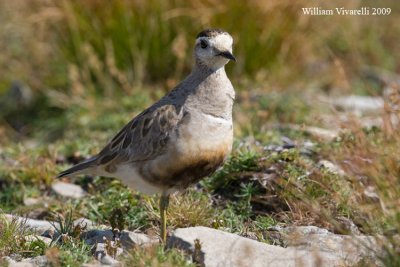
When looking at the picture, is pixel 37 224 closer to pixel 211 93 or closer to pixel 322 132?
pixel 211 93

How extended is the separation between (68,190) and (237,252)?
2531 mm

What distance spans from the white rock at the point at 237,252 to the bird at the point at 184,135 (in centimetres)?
45

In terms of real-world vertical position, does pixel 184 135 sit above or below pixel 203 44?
below

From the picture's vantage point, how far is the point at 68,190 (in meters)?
6.90

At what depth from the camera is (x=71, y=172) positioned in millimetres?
6039

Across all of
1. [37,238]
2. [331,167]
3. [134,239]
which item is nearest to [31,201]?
[37,238]

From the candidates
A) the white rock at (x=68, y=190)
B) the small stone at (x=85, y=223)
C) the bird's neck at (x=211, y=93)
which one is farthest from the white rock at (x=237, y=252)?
the white rock at (x=68, y=190)

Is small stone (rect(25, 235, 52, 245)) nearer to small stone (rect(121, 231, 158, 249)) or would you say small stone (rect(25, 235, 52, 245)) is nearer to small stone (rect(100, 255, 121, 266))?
small stone (rect(121, 231, 158, 249))

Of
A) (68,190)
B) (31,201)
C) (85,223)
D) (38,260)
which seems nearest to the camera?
(38,260)

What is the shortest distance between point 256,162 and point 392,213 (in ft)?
6.87

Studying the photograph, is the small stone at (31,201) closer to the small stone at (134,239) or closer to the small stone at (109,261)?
the small stone at (134,239)

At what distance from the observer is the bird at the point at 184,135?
5301mm

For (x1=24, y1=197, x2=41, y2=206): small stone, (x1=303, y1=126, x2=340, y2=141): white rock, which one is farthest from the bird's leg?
(x1=303, y1=126, x2=340, y2=141): white rock

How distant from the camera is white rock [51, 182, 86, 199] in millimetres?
6802
